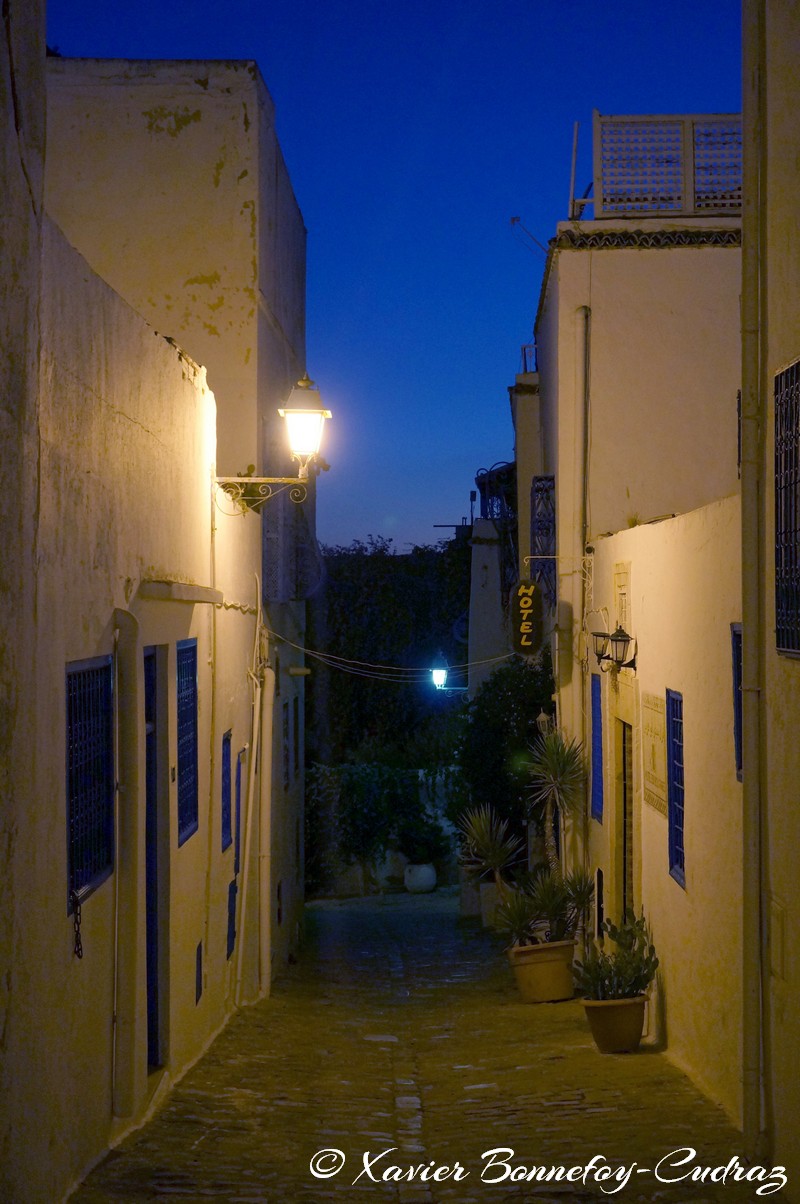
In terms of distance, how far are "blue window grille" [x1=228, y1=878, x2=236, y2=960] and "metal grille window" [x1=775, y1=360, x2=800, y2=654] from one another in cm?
668

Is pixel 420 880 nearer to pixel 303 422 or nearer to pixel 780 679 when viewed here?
pixel 303 422

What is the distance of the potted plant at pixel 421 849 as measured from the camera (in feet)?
76.9

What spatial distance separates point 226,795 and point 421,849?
45.4 ft

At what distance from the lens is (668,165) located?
44.2 ft

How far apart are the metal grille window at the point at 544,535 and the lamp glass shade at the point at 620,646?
303 centimetres

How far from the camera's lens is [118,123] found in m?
13.2

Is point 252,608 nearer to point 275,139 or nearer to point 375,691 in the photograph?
point 275,139

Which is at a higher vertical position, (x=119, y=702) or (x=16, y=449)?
(x=16, y=449)

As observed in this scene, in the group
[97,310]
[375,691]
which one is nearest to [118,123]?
[97,310]

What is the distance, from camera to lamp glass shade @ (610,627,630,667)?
995cm

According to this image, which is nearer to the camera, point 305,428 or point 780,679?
point 780,679

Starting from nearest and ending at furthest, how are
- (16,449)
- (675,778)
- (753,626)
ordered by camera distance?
(16,449)
(753,626)
(675,778)

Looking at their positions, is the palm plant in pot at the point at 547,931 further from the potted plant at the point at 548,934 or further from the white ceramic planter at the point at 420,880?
the white ceramic planter at the point at 420,880

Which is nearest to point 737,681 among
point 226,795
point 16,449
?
point 16,449
